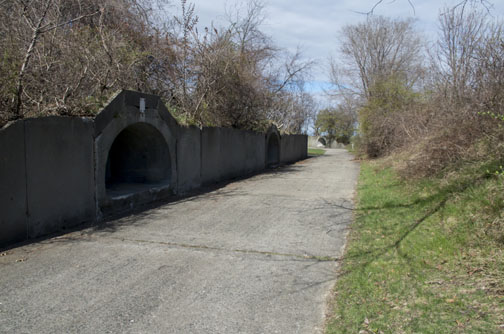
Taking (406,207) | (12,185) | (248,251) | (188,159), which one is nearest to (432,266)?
(248,251)

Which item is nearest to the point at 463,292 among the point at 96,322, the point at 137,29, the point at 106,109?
the point at 96,322

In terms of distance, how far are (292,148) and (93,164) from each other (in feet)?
64.7

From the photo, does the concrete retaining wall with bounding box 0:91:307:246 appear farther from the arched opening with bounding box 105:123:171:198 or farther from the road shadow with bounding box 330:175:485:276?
the road shadow with bounding box 330:175:485:276

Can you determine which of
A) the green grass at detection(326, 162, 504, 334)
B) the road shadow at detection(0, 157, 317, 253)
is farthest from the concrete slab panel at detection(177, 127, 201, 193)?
the green grass at detection(326, 162, 504, 334)

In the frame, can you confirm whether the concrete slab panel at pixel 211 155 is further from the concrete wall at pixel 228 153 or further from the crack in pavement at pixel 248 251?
the crack in pavement at pixel 248 251

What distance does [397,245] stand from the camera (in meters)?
→ 5.66

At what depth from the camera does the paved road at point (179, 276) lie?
3668 mm

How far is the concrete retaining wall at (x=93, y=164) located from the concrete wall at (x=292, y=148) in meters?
10.9

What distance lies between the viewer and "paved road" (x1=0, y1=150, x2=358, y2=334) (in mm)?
3668

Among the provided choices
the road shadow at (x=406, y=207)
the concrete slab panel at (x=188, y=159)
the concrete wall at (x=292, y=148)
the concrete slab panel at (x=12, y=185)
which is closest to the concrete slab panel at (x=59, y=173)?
the concrete slab panel at (x=12, y=185)

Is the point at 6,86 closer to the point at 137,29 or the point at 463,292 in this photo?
the point at 463,292

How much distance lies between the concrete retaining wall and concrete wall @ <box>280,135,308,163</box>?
10.9 metres

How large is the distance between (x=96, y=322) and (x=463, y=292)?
3.46m

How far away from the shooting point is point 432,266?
15.2ft
